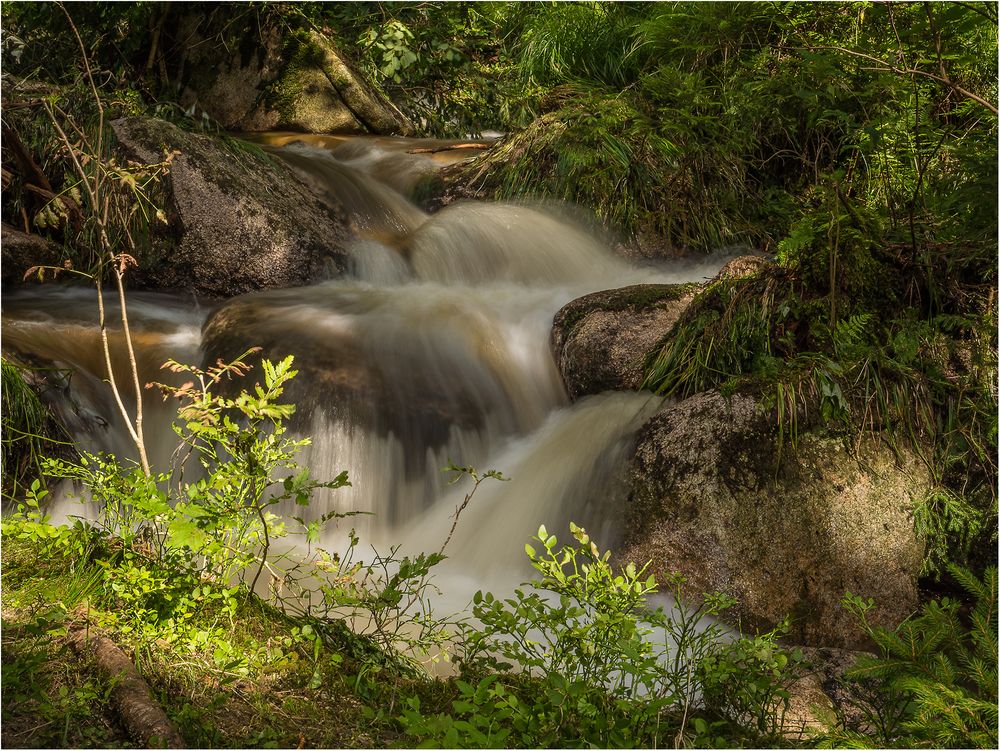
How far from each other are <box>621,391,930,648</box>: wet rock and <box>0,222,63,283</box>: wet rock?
4559mm

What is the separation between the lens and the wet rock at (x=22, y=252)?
5.97 meters

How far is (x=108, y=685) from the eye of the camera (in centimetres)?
230

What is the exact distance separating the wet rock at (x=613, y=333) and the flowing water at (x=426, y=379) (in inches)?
4.8

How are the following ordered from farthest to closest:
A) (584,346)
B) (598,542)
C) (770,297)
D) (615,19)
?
(615,19) → (584,346) → (770,297) → (598,542)

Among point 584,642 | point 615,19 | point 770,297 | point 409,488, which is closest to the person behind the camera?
point 584,642

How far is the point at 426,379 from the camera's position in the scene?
16.6ft

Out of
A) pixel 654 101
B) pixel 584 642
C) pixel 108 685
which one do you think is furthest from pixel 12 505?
pixel 654 101

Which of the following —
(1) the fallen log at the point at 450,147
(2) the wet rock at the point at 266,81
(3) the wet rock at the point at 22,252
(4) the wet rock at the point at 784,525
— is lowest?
(4) the wet rock at the point at 784,525

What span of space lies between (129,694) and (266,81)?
347 inches

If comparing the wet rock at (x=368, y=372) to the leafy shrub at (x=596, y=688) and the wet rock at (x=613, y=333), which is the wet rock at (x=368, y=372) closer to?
the wet rock at (x=613, y=333)

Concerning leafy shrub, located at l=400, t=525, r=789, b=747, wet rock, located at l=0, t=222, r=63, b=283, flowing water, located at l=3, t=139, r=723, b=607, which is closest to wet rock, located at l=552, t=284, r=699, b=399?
flowing water, located at l=3, t=139, r=723, b=607

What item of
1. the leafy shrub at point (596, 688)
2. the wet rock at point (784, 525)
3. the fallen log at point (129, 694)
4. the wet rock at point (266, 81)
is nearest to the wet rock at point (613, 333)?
the wet rock at point (784, 525)

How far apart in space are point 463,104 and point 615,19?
2407 mm

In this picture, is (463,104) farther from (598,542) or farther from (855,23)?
(598,542)
